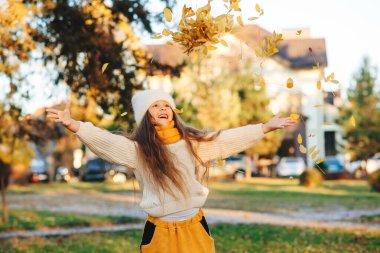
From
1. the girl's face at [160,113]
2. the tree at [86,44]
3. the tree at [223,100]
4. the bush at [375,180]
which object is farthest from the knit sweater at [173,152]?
the tree at [223,100]

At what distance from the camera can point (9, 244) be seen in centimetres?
1080

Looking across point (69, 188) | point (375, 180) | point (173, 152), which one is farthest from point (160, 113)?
point (69, 188)

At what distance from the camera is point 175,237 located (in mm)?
4121

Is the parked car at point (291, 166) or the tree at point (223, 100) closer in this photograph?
the tree at point (223, 100)

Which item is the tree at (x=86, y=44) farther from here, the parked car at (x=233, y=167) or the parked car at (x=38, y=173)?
the parked car at (x=38, y=173)

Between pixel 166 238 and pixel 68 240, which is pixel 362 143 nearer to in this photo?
pixel 68 240

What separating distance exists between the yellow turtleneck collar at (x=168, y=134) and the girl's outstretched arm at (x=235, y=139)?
0.17 metres

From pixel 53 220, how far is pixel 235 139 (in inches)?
444

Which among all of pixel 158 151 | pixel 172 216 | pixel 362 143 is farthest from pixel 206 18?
pixel 362 143

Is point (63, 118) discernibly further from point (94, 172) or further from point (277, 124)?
point (94, 172)

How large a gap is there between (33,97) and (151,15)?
2.73 m

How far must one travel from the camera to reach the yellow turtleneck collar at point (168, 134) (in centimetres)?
434

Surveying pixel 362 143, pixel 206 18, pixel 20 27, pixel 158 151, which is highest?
pixel 20 27

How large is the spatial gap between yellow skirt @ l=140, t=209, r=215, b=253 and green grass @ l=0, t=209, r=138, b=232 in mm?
9756
